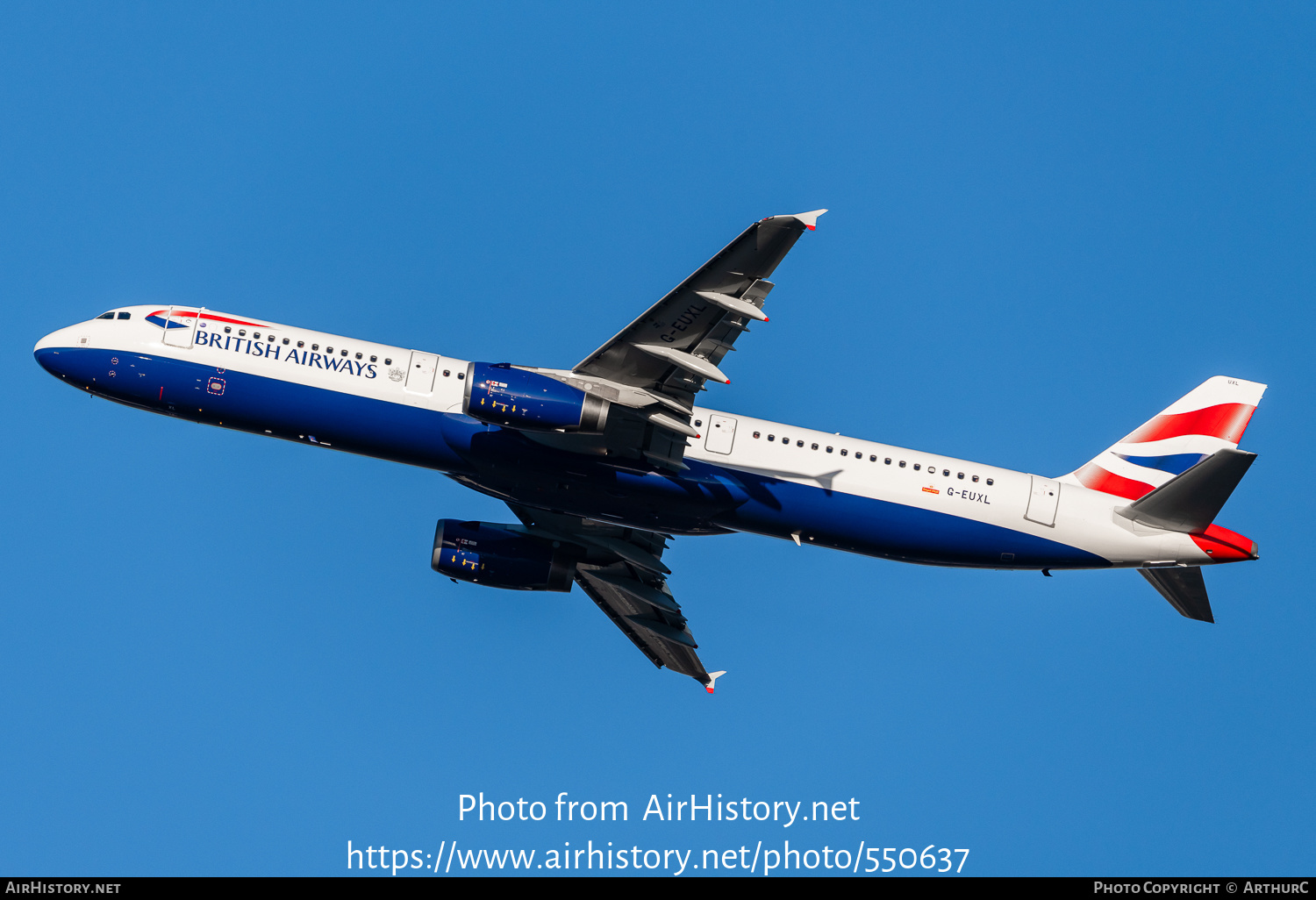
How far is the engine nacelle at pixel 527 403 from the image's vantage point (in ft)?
115

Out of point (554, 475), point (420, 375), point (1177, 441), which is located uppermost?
point (1177, 441)

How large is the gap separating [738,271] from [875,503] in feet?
32.6

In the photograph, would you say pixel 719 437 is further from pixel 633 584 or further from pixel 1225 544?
pixel 1225 544

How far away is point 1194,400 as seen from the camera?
138 ft

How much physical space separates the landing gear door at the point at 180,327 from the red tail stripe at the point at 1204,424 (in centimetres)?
3140

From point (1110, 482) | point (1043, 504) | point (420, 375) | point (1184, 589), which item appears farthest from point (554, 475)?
point (1184, 589)

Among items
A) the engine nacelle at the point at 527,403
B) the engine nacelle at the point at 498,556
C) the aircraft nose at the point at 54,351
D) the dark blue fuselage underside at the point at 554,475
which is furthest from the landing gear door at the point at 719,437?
the aircraft nose at the point at 54,351

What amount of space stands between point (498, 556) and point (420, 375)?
832 cm

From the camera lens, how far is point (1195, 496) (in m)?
37.4

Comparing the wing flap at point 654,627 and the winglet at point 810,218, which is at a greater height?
the winglet at point 810,218

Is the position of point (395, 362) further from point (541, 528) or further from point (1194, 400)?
point (1194, 400)

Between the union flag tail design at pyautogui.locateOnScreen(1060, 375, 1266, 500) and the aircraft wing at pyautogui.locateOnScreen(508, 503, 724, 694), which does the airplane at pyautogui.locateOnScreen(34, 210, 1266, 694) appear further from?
the aircraft wing at pyautogui.locateOnScreen(508, 503, 724, 694)

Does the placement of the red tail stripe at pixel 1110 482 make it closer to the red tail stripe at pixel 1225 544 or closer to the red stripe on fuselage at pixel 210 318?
the red tail stripe at pixel 1225 544

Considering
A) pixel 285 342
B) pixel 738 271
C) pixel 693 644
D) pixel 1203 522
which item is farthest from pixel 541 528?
pixel 1203 522
